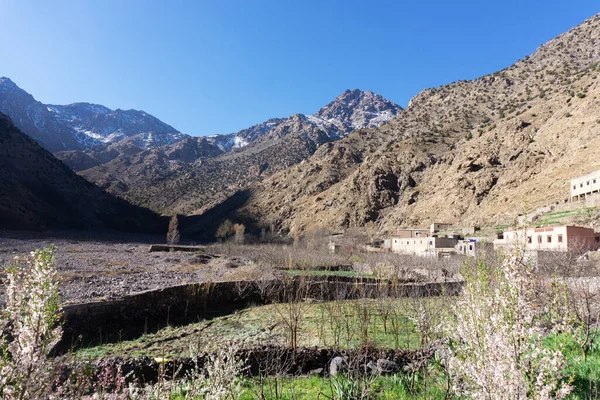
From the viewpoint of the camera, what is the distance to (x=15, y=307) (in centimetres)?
277

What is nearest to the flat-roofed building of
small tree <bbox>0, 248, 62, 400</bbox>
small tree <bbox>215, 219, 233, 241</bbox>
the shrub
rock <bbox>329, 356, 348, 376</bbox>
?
rock <bbox>329, 356, 348, 376</bbox>

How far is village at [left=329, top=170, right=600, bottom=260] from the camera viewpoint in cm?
2283

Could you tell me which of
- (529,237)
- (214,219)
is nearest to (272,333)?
(529,237)

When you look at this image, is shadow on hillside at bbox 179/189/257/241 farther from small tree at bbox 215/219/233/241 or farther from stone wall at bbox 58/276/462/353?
stone wall at bbox 58/276/462/353

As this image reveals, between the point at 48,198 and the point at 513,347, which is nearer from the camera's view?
the point at 513,347

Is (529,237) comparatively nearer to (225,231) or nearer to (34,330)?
(34,330)

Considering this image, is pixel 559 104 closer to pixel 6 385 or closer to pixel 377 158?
pixel 377 158

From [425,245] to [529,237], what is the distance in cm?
1116

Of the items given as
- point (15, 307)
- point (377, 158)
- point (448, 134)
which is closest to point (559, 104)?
point (448, 134)

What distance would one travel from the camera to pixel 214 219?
267 feet

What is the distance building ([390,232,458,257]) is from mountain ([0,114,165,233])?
52.8m

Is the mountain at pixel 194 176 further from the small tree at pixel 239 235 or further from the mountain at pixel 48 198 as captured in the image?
the small tree at pixel 239 235

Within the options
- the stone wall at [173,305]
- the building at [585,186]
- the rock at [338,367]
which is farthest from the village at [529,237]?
the rock at [338,367]

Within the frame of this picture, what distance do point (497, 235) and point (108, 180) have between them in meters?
114
